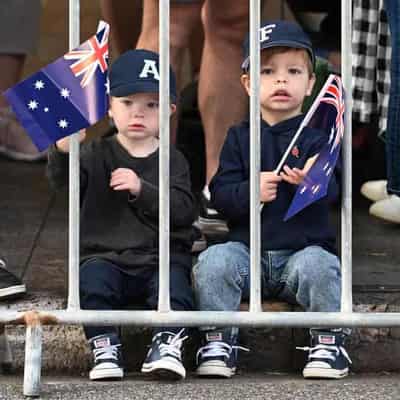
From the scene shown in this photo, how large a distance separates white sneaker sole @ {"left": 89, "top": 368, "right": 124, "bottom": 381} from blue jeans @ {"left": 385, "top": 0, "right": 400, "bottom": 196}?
3.71 feet

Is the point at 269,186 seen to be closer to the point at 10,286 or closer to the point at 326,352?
the point at 326,352

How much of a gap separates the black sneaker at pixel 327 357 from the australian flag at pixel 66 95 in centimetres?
88

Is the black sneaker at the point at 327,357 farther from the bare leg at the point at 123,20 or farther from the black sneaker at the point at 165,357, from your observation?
the bare leg at the point at 123,20

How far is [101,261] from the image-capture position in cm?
379

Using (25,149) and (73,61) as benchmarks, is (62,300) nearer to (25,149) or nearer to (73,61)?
(73,61)

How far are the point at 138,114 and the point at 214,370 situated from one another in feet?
2.49

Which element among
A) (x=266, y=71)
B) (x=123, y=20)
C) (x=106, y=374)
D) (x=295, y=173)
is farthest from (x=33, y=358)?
(x=123, y=20)

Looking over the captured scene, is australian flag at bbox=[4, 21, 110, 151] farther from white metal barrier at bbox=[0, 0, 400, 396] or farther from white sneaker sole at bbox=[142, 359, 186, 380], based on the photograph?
white sneaker sole at bbox=[142, 359, 186, 380]

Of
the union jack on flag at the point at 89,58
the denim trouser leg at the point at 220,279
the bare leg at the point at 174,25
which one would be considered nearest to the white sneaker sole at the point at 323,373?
the denim trouser leg at the point at 220,279

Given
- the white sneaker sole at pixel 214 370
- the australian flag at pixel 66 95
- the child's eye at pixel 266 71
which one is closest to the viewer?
the australian flag at pixel 66 95

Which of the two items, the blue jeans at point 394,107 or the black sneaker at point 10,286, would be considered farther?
the blue jeans at point 394,107

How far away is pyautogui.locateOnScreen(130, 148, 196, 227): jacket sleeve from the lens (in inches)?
148

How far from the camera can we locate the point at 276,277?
3.82 meters

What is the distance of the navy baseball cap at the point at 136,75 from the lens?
3771 millimetres
